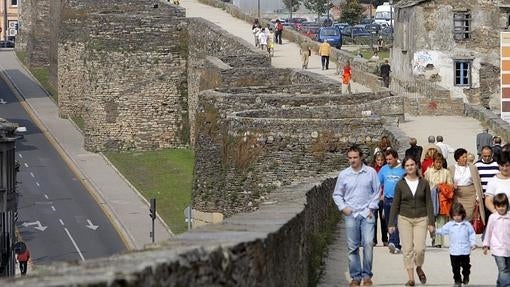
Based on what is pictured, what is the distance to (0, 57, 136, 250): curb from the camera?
42906mm

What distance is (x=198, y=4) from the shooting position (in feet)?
247

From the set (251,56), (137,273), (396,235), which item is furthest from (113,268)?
(251,56)

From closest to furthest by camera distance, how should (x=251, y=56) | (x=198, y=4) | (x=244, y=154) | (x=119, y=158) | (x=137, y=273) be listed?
(x=137, y=273) < (x=244, y=154) < (x=251, y=56) < (x=119, y=158) < (x=198, y=4)

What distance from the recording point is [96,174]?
2074 inches

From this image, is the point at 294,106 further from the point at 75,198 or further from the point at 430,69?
the point at 430,69

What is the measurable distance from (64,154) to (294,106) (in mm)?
26372

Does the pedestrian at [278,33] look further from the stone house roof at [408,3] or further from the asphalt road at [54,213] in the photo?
Answer: the asphalt road at [54,213]

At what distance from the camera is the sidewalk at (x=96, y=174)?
43344mm

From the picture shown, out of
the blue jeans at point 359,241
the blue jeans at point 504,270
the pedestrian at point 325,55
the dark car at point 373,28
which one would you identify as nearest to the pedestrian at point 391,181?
the blue jeans at point 359,241

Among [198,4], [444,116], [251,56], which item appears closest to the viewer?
[444,116]

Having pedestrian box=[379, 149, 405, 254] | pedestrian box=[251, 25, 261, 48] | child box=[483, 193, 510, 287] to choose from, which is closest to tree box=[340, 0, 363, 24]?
pedestrian box=[251, 25, 261, 48]

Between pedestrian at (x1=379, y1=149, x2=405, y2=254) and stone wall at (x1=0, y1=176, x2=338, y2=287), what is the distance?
353cm

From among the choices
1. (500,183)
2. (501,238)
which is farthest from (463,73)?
(501,238)

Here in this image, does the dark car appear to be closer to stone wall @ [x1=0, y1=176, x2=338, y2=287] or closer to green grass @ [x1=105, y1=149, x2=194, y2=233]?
green grass @ [x1=105, y1=149, x2=194, y2=233]
